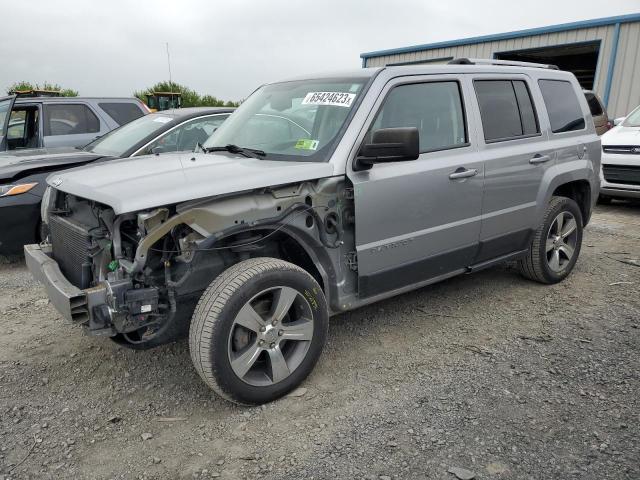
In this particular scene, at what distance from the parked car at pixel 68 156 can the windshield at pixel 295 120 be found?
1748mm

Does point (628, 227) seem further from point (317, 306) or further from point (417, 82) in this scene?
point (317, 306)

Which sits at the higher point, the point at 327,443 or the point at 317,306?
the point at 317,306

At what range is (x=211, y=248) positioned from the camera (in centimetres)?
271

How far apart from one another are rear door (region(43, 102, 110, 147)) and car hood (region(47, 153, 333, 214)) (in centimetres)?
480

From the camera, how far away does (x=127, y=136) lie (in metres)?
6.06

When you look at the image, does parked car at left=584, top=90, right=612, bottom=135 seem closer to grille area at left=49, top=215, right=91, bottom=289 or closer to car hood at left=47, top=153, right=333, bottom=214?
car hood at left=47, top=153, right=333, bottom=214

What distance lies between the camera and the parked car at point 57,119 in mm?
7500

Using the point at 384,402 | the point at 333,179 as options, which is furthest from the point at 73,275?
the point at 384,402

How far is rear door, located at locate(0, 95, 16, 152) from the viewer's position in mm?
7496

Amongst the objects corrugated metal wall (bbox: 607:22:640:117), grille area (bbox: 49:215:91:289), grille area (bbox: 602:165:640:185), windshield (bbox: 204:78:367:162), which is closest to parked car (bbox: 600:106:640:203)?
grille area (bbox: 602:165:640:185)

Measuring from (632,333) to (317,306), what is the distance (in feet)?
8.00

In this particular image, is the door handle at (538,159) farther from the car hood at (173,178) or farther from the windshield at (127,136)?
the windshield at (127,136)

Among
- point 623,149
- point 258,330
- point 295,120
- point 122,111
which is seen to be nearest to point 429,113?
point 295,120

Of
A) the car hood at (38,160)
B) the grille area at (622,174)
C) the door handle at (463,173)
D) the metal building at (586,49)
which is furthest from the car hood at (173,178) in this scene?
the metal building at (586,49)
